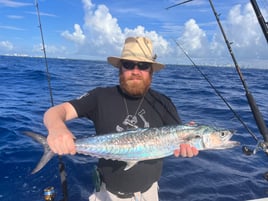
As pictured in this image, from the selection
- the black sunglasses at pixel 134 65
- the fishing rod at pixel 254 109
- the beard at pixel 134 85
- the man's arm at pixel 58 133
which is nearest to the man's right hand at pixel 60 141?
the man's arm at pixel 58 133

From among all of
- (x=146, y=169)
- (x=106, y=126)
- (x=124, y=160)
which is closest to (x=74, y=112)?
(x=106, y=126)

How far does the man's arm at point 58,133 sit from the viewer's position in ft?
8.44

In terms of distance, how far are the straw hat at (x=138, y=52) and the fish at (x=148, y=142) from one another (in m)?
0.85

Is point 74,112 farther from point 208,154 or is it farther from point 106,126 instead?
point 208,154

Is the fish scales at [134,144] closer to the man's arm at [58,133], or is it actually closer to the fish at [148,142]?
the fish at [148,142]

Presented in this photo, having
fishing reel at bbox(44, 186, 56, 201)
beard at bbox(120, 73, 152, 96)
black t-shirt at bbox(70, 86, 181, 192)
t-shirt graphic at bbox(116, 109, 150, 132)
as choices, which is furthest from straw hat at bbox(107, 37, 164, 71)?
fishing reel at bbox(44, 186, 56, 201)

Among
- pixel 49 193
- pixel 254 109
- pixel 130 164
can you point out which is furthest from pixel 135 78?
pixel 49 193

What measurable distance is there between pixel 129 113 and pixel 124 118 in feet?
0.28

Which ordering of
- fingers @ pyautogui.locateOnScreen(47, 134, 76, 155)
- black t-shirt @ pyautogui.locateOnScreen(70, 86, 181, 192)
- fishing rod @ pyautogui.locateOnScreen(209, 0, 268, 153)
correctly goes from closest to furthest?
fingers @ pyautogui.locateOnScreen(47, 134, 76, 155) < fishing rod @ pyautogui.locateOnScreen(209, 0, 268, 153) < black t-shirt @ pyautogui.locateOnScreen(70, 86, 181, 192)

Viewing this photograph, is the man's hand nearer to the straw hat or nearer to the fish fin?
the fish fin

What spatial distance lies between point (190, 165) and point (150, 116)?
4.42 meters

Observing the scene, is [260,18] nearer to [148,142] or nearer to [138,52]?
[138,52]

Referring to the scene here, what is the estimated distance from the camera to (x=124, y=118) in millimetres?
3367

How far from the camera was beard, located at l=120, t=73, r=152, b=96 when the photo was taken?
3.34 meters
